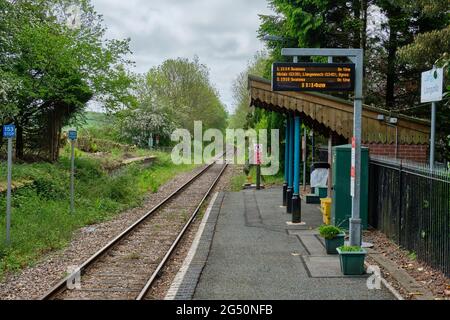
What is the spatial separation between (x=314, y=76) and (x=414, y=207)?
3.11 m

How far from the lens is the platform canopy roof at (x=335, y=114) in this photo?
14320mm

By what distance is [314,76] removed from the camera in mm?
10508

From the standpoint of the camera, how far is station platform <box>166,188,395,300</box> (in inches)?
302

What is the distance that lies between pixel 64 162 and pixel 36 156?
1334mm

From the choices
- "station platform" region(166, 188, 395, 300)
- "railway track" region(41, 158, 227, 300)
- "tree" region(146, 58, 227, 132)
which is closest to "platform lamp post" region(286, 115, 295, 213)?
"station platform" region(166, 188, 395, 300)

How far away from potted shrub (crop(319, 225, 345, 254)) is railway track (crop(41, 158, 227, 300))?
3.04 m

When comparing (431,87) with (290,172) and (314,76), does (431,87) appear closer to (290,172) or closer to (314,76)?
(314,76)

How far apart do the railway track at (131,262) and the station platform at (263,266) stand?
612 mm

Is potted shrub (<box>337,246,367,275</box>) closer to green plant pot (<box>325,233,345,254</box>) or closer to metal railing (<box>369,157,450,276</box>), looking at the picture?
metal railing (<box>369,157,450,276</box>)

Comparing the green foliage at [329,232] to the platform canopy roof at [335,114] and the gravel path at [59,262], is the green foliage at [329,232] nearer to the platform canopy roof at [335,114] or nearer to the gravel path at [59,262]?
the gravel path at [59,262]

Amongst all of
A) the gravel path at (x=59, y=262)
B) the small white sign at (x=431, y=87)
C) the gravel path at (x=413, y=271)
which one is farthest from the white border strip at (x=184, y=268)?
the small white sign at (x=431, y=87)
